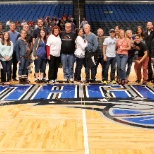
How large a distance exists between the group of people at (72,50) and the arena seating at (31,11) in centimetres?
1118

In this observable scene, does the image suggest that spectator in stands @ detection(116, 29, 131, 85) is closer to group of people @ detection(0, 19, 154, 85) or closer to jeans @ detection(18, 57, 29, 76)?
group of people @ detection(0, 19, 154, 85)

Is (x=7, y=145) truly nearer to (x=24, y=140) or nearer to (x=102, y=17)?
(x=24, y=140)

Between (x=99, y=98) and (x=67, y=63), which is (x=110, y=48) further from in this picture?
(x=99, y=98)

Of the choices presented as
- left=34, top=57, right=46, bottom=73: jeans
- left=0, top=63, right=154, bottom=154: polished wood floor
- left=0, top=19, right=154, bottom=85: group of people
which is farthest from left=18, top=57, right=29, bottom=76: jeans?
left=0, top=63, right=154, bottom=154: polished wood floor

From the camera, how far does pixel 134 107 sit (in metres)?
5.59

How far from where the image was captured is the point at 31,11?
20.3 metres

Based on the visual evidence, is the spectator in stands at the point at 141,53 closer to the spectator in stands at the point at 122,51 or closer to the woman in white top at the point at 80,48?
the spectator in stands at the point at 122,51

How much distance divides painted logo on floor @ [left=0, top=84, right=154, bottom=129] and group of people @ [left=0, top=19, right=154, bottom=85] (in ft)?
1.60

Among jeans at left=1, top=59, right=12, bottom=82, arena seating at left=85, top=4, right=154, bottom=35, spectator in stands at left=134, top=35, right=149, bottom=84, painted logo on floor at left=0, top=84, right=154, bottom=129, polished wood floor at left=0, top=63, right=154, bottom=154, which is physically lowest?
polished wood floor at left=0, top=63, right=154, bottom=154

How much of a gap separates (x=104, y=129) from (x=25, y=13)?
54.6ft

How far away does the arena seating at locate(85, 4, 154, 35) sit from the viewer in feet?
58.7

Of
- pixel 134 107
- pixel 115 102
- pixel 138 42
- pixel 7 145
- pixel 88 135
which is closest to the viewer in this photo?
pixel 7 145

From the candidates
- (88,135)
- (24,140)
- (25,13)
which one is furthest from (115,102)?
(25,13)

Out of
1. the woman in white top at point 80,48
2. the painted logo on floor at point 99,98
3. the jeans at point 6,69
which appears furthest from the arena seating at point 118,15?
the painted logo on floor at point 99,98
